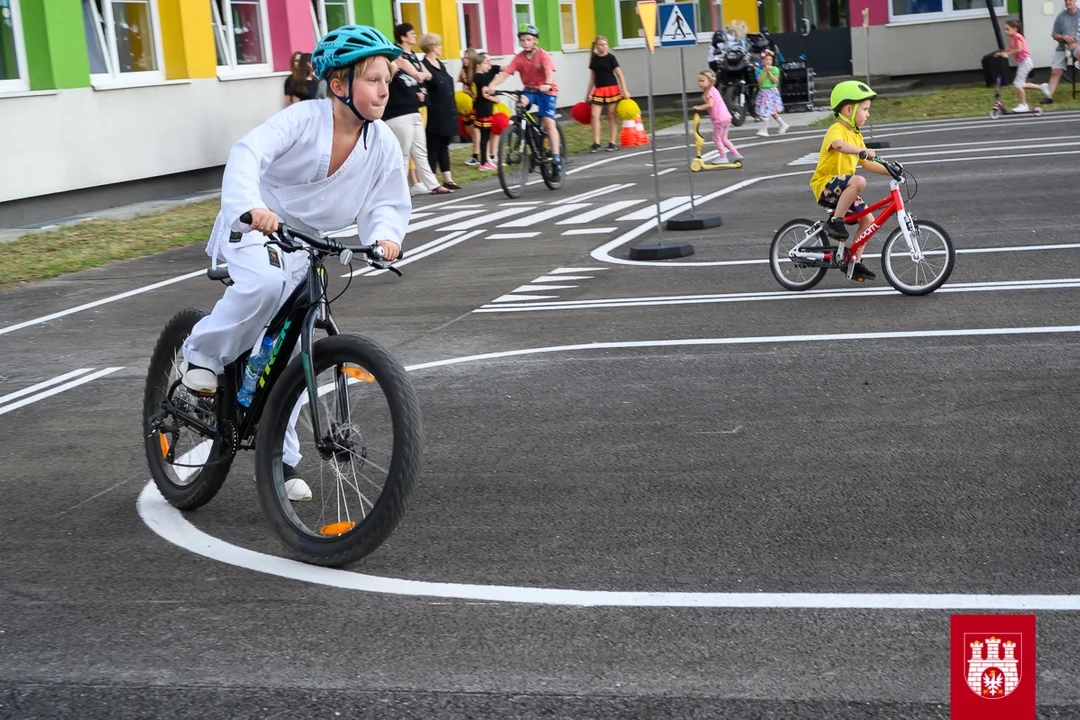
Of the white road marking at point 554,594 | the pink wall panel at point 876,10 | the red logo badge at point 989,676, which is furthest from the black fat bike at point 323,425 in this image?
the pink wall panel at point 876,10

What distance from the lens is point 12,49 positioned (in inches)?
749

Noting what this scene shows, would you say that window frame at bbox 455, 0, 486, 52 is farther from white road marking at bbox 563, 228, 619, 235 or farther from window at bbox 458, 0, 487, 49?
white road marking at bbox 563, 228, 619, 235

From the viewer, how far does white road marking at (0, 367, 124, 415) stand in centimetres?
852

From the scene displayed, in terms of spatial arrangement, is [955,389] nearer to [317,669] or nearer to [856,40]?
[317,669]

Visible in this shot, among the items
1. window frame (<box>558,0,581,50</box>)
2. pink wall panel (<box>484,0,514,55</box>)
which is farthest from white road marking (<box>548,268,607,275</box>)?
window frame (<box>558,0,581,50</box>)

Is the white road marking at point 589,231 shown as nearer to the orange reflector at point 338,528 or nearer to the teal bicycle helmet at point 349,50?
the teal bicycle helmet at point 349,50

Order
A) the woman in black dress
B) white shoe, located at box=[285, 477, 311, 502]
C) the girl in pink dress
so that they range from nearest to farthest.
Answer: white shoe, located at box=[285, 477, 311, 502] → the woman in black dress → the girl in pink dress

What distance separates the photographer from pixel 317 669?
421 cm

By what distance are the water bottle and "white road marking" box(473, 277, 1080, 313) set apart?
5359 mm

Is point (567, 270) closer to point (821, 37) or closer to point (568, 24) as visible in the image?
point (821, 37)

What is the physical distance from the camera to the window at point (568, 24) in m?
40.0

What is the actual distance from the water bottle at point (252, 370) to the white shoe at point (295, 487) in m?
0.31

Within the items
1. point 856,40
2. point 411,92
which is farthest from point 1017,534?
point 856,40

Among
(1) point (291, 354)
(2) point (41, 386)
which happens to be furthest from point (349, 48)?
(2) point (41, 386)
